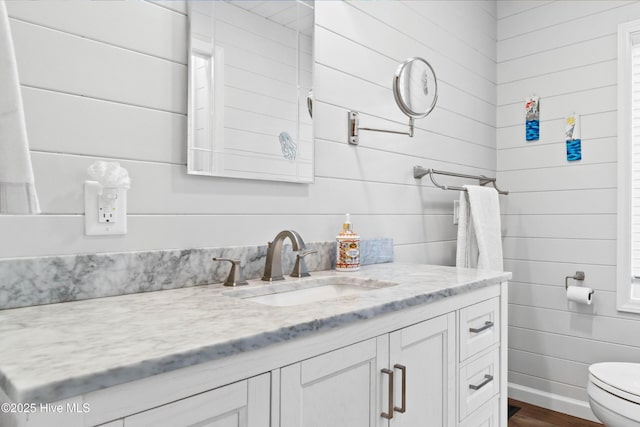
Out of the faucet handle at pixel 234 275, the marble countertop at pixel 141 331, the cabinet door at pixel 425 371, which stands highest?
the faucet handle at pixel 234 275

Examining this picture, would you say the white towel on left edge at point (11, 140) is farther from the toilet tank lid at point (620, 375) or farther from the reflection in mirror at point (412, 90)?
the toilet tank lid at point (620, 375)

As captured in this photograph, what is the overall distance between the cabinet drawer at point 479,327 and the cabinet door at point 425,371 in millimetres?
67

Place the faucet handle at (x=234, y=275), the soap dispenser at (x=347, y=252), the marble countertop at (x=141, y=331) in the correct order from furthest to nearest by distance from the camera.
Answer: the soap dispenser at (x=347, y=252) → the faucet handle at (x=234, y=275) → the marble countertop at (x=141, y=331)

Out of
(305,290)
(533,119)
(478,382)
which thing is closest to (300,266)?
(305,290)

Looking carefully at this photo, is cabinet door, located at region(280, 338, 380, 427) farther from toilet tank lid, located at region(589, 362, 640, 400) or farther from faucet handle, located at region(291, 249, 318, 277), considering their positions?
toilet tank lid, located at region(589, 362, 640, 400)

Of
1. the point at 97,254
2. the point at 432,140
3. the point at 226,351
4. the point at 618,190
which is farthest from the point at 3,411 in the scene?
the point at 618,190

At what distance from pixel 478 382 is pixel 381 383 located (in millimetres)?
558

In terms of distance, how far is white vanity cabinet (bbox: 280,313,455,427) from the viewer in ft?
2.63

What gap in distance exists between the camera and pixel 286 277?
52.9 inches

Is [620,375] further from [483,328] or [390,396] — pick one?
[390,396]

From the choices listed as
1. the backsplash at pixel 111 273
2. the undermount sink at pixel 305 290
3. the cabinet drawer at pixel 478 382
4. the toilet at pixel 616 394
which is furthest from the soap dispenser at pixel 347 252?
the toilet at pixel 616 394

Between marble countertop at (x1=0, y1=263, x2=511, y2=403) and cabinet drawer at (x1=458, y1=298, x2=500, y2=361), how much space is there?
0.21m

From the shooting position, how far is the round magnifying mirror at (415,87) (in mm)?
1758

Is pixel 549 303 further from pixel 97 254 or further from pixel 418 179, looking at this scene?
pixel 97 254
